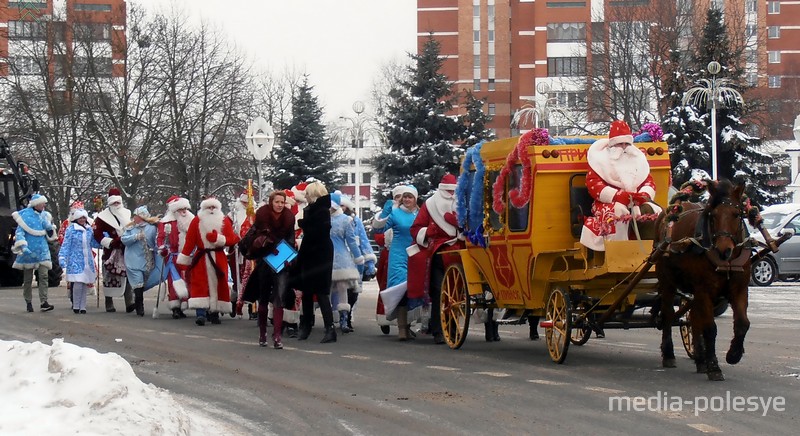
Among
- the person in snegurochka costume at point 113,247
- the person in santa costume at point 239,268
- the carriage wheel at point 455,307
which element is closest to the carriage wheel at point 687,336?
the carriage wheel at point 455,307

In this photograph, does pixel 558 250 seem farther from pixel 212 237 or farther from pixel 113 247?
pixel 113 247

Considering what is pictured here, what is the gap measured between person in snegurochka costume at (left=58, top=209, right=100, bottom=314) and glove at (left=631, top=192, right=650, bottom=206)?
1240cm

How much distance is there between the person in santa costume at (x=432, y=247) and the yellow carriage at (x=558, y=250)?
181 centimetres

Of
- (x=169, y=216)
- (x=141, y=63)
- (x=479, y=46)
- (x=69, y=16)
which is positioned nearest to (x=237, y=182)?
(x=141, y=63)

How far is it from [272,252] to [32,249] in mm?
8111

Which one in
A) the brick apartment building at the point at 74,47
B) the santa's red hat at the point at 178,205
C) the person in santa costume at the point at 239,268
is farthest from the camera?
the brick apartment building at the point at 74,47

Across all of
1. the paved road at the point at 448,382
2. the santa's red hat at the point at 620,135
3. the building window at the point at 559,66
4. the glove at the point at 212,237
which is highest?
the building window at the point at 559,66

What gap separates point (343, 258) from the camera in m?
18.0

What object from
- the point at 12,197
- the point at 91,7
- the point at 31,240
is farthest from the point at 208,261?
the point at 91,7

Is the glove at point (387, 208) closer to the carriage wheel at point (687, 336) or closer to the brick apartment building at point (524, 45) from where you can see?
the carriage wheel at point (687, 336)

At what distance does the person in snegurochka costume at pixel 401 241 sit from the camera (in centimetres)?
1691

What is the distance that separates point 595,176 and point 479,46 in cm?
10294

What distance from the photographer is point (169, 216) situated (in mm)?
21219

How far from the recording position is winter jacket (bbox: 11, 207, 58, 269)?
22.6 meters
